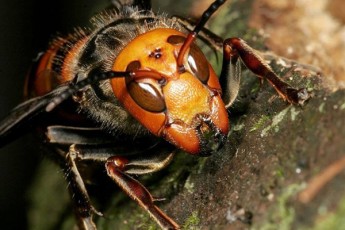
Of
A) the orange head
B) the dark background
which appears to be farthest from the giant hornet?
the dark background

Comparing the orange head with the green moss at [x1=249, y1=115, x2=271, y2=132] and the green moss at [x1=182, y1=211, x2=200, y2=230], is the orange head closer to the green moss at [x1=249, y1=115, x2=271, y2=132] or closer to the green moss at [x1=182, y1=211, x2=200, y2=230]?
the green moss at [x1=249, y1=115, x2=271, y2=132]

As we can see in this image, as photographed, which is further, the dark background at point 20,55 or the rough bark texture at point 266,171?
the dark background at point 20,55

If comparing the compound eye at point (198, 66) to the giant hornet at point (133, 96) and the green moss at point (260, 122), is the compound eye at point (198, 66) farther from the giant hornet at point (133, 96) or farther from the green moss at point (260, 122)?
the green moss at point (260, 122)

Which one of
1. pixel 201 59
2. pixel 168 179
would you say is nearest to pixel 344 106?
pixel 201 59

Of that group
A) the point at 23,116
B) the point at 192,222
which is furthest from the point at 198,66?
the point at 23,116

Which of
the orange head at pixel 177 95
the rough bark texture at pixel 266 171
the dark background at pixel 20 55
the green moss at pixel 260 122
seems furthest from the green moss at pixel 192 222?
the dark background at pixel 20 55

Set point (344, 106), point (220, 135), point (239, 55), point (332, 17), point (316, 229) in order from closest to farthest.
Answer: point (316, 229), point (344, 106), point (220, 135), point (239, 55), point (332, 17)

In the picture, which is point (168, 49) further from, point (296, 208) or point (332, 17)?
point (332, 17)
